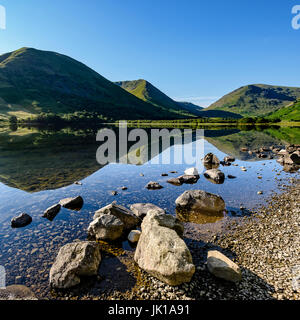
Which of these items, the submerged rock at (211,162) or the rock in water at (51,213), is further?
the submerged rock at (211,162)

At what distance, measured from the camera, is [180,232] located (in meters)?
13.1

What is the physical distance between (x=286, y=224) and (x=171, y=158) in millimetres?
27412

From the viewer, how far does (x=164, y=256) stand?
930 centimetres

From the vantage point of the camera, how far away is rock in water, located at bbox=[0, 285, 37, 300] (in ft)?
28.1

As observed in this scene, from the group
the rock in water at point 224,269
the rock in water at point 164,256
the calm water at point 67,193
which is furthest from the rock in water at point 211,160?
the rock in water at point 224,269

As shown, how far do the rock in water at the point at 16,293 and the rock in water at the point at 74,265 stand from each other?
37.1 inches

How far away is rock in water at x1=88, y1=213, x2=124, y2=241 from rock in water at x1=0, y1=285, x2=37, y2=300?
4.64 m

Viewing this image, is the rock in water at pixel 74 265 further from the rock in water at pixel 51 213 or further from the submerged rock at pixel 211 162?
the submerged rock at pixel 211 162

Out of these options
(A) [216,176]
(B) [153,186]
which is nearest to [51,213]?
(B) [153,186]

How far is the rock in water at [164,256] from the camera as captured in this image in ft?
28.7

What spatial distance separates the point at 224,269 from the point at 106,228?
7.46 metres

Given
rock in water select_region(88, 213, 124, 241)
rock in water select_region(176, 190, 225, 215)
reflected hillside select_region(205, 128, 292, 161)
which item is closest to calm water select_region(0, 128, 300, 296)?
rock in water select_region(176, 190, 225, 215)
